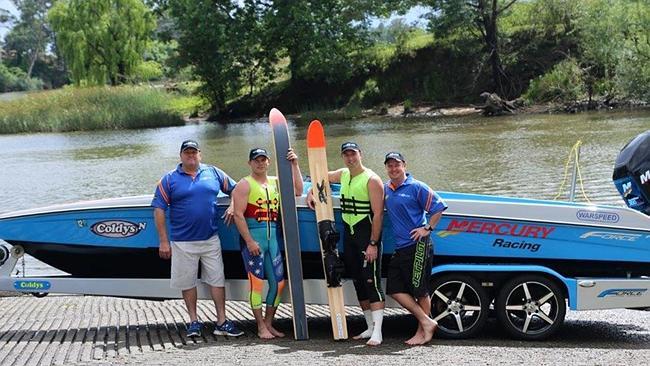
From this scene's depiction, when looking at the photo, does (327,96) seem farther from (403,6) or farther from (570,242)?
(570,242)

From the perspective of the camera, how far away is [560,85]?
47438mm

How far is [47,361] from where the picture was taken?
6.38m

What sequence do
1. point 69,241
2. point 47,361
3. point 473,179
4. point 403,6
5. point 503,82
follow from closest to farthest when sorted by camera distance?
point 47,361 < point 69,241 < point 473,179 < point 503,82 < point 403,6

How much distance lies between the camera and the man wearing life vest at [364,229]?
23.2 feet

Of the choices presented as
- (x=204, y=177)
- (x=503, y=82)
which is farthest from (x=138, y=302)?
(x=503, y=82)

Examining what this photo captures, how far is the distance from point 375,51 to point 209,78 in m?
12.4

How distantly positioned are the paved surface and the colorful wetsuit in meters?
0.44

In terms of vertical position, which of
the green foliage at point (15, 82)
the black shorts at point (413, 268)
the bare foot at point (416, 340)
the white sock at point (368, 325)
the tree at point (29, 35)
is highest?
the tree at point (29, 35)

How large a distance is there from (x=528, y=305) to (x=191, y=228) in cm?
298

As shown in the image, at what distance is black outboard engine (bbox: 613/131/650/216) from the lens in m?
8.23

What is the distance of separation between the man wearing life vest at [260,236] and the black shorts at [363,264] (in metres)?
0.64

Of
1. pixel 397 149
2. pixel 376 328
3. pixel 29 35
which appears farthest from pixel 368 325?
pixel 29 35

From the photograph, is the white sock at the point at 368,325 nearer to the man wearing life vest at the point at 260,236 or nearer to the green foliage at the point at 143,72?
the man wearing life vest at the point at 260,236

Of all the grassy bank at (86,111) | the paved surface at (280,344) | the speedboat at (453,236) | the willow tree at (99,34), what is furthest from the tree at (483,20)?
the speedboat at (453,236)
